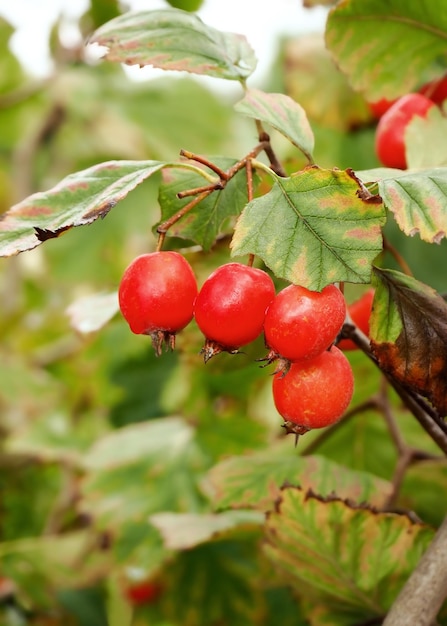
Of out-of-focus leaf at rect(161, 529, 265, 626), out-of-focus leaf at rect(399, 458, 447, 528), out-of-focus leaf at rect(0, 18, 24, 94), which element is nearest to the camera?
out-of-focus leaf at rect(399, 458, 447, 528)

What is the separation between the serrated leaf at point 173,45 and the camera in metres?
0.75

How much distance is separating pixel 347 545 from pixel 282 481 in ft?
0.45

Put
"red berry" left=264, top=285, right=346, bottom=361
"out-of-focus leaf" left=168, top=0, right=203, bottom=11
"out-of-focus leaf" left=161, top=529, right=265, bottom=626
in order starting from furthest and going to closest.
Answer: "out-of-focus leaf" left=161, top=529, right=265, bottom=626 < "out-of-focus leaf" left=168, top=0, right=203, bottom=11 < "red berry" left=264, top=285, right=346, bottom=361

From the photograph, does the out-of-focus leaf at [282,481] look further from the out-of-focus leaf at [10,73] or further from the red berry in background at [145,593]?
the out-of-focus leaf at [10,73]

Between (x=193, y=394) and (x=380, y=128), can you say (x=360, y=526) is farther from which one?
(x=193, y=394)

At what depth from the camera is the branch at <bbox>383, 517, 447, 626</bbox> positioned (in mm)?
650

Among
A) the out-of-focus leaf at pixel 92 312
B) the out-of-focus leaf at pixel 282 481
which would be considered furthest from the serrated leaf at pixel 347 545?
the out-of-focus leaf at pixel 92 312

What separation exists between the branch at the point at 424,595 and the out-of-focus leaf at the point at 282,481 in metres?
0.20

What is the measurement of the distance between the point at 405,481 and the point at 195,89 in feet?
6.87

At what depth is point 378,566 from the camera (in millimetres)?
832

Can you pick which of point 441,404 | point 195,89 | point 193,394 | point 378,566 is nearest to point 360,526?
point 378,566

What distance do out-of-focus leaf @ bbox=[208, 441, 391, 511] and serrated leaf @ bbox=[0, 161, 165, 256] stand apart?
42cm

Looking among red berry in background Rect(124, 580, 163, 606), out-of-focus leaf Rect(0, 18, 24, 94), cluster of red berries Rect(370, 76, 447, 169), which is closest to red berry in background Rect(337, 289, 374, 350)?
cluster of red berries Rect(370, 76, 447, 169)

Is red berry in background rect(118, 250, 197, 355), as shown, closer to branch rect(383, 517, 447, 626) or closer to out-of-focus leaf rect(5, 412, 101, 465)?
branch rect(383, 517, 447, 626)
